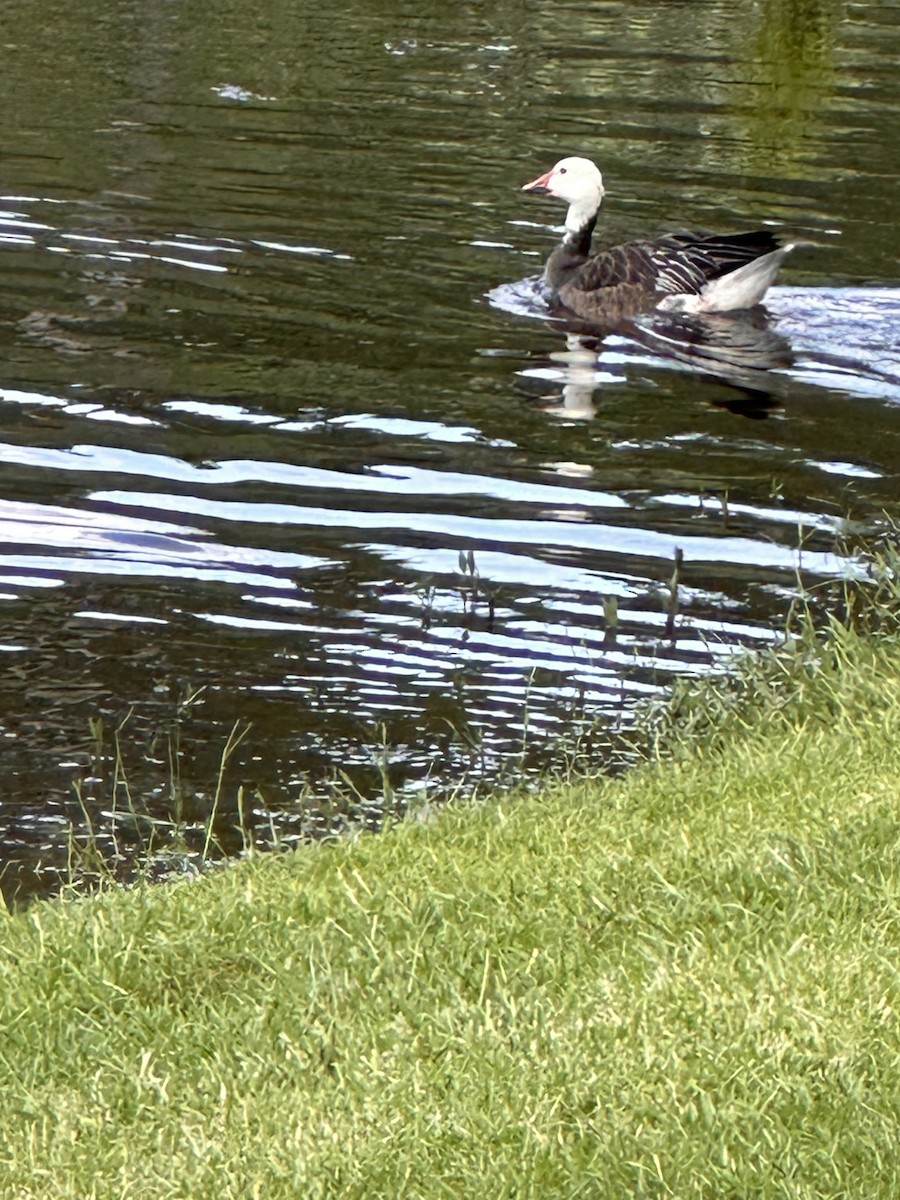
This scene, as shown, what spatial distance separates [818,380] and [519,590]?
4.22 meters

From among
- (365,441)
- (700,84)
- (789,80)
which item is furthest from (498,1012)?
(789,80)

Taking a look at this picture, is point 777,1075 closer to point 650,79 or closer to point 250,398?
point 250,398

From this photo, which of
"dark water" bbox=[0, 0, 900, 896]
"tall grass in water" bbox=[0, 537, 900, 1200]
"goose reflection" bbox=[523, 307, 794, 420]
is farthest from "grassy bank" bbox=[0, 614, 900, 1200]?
"goose reflection" bbox=[523, 307, 794, 420]

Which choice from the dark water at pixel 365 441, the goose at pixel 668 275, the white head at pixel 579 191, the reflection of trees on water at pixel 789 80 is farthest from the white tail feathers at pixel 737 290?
the reflection of trees on water at pixel 789 80

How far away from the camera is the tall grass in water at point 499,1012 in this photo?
3.89 metres

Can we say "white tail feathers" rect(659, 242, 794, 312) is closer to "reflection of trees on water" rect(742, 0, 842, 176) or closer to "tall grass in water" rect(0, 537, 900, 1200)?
"reflection of trees on water" rect(742, 0, 842, 176)

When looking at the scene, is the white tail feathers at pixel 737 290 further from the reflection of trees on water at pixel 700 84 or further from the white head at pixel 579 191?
the reflection of trees on water at pixel 700 84

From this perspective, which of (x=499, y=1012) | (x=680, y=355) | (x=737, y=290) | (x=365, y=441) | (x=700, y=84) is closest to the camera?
(x=499, y=1012)

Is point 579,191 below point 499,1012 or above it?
above

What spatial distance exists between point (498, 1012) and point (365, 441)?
6.61 metres

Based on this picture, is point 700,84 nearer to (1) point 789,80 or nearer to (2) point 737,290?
(1) point 789,80

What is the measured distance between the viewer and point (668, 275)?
1378cm

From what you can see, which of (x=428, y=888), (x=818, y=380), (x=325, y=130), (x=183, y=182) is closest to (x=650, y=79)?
(x=325, y=130)

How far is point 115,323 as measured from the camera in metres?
12.7
